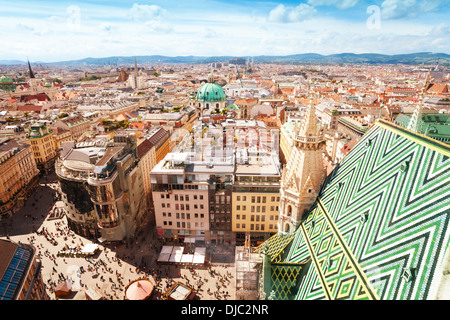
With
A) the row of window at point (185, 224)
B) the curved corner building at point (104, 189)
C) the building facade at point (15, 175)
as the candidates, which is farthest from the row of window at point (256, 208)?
the building facade at point (15, 175)

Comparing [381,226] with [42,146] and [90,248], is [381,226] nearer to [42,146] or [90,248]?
[90,248]

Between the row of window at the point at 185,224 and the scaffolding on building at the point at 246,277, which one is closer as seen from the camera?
the scaffolding on building at the point at 246,277

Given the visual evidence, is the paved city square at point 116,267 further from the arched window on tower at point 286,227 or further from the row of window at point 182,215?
the arched window on tower at point 286,227

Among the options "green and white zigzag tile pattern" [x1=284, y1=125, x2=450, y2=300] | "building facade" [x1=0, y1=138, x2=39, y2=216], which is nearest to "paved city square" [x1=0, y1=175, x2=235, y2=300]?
"building facade" [x1=0, y1=138, x2=39, y2=216]

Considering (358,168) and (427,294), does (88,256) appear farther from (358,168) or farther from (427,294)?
(427,294)

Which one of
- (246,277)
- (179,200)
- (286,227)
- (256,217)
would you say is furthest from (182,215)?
(286,227)

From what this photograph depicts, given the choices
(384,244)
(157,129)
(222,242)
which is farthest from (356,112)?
(384,244)

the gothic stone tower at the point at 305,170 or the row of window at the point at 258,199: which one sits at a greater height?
the gothic stone tower at the point at 305,170
